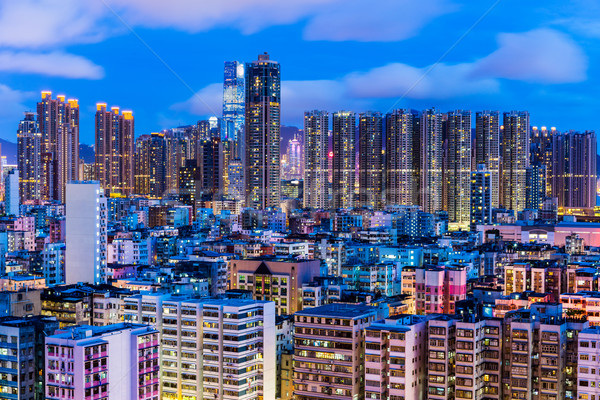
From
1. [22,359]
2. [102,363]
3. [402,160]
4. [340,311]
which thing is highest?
[402,160]

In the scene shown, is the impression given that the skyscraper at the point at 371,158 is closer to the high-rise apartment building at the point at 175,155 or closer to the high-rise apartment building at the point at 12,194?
the high-rise apartment building at the point at 175,155

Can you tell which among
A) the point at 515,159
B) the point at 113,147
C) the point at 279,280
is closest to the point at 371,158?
the point at 515,159

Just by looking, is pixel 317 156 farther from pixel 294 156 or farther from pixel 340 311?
pixel 340 311

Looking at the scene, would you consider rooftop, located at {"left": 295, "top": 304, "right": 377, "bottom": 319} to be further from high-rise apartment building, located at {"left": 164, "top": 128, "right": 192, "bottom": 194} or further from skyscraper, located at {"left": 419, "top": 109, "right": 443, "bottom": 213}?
high-rise apartment building, located at {"left": 164, "top": 128, "right": 192, "bottom": 194}

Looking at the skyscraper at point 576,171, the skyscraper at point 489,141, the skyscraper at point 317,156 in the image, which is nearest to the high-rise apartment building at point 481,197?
the skyscraper at point 489,141

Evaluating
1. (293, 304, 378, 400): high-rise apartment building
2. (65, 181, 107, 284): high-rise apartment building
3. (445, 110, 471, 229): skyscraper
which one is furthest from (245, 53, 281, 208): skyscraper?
(293, 304, 378, 400): high-rise apartment building

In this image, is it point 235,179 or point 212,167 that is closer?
point 235,179

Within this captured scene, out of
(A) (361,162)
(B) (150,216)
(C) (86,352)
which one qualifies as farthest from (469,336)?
(A) (361,162)
